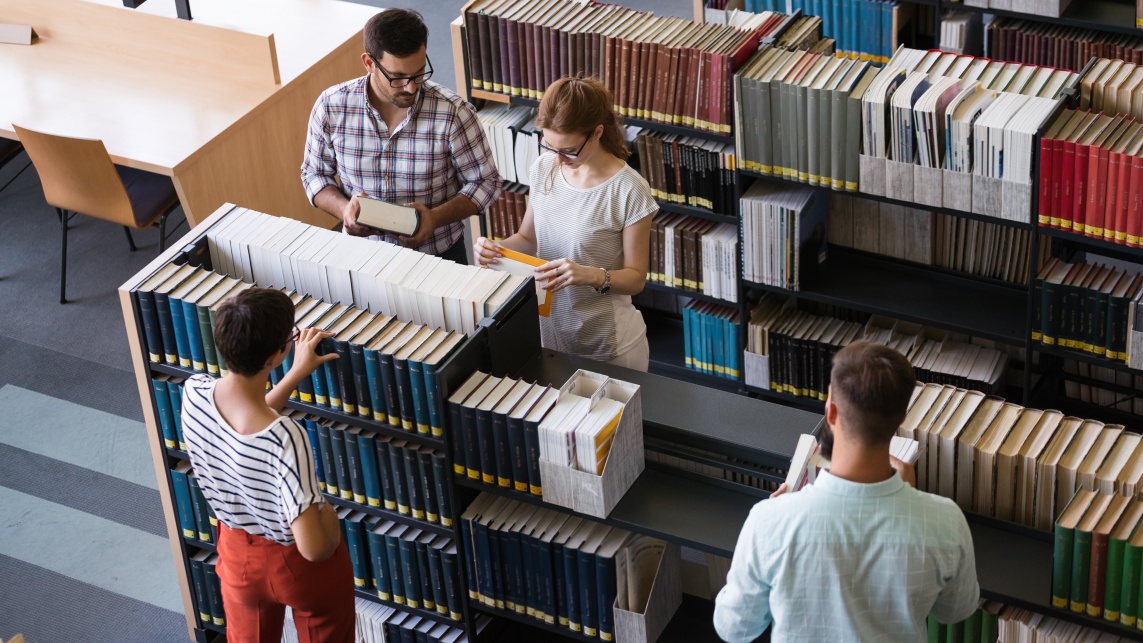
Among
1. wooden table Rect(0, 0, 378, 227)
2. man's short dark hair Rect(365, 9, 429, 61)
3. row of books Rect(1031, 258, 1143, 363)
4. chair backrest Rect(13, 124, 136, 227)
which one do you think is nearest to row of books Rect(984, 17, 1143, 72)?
row of books Rect(1031, 258, 1143, 363)

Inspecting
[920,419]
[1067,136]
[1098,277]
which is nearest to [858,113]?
[1067,136]

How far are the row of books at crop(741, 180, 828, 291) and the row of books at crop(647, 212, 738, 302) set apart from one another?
0.31ft

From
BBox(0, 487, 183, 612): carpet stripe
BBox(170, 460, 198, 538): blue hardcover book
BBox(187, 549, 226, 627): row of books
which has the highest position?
BBox(170, 460, 198, 538): blue hardcover book

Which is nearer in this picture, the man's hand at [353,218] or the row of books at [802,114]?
the man's hand at [353,218]

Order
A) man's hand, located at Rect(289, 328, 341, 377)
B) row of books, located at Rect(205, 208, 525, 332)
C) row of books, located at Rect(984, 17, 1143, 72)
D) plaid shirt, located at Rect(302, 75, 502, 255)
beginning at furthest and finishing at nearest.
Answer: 1. row of books, located at Rect(984, 17, 1143, 72)
2. plaid shirt, located at Rect(302, 75, 502, 255)
3. row of books, located at Rect(205, 208, 525, 332)
4. man's hand, located at Rect(289, 328, 341, 377)

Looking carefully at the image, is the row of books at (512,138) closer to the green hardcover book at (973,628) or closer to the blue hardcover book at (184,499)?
the blue hardcover book at (184,499)

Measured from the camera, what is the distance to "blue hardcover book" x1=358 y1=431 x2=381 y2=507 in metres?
3.78

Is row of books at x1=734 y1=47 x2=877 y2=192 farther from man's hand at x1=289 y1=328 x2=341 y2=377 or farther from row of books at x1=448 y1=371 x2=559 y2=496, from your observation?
man's hand at x1=289 y1=328 x2=341 y2=377

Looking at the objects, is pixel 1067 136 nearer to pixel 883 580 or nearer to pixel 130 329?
pixel 883 580

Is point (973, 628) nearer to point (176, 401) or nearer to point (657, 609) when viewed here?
point (657, 609)

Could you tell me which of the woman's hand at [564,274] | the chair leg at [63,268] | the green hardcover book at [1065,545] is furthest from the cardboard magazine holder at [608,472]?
the chair leg at [63,268]

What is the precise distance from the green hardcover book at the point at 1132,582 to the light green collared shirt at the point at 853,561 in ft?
1.42

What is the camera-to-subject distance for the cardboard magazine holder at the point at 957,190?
4492 millimetres

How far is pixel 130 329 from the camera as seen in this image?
13.1 ft
